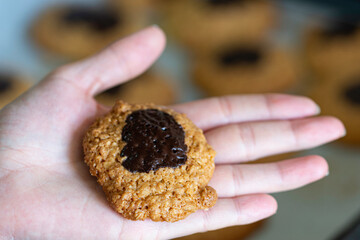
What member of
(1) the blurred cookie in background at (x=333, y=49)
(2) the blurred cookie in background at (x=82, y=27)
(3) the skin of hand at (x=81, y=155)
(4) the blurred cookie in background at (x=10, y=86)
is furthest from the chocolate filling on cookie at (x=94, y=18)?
(1) the blurred cookie in background at (x=333, y=49)

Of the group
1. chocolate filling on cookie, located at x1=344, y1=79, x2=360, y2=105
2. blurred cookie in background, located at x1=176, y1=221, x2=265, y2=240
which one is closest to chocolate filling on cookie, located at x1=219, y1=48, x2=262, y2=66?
chocolate filling on cookie, located at x1=344, y1=79, x2=360, y2=105

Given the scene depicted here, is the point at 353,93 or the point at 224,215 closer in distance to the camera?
the point at 224,215

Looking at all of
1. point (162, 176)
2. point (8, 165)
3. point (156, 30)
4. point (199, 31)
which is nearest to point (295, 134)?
point (162, 176)

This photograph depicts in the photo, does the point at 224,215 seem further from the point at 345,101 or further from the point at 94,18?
the point at 94,18

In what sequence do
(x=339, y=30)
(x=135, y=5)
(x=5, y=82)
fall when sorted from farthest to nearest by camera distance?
(x=135, y=5) < (x=5, y=82) < (x=339, y=30)

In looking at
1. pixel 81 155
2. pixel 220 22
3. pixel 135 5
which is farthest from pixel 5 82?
pixel 220 22

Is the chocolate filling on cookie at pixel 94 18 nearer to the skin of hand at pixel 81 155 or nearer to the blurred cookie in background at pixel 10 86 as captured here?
the blurred cookie in background at pixel 10 86
